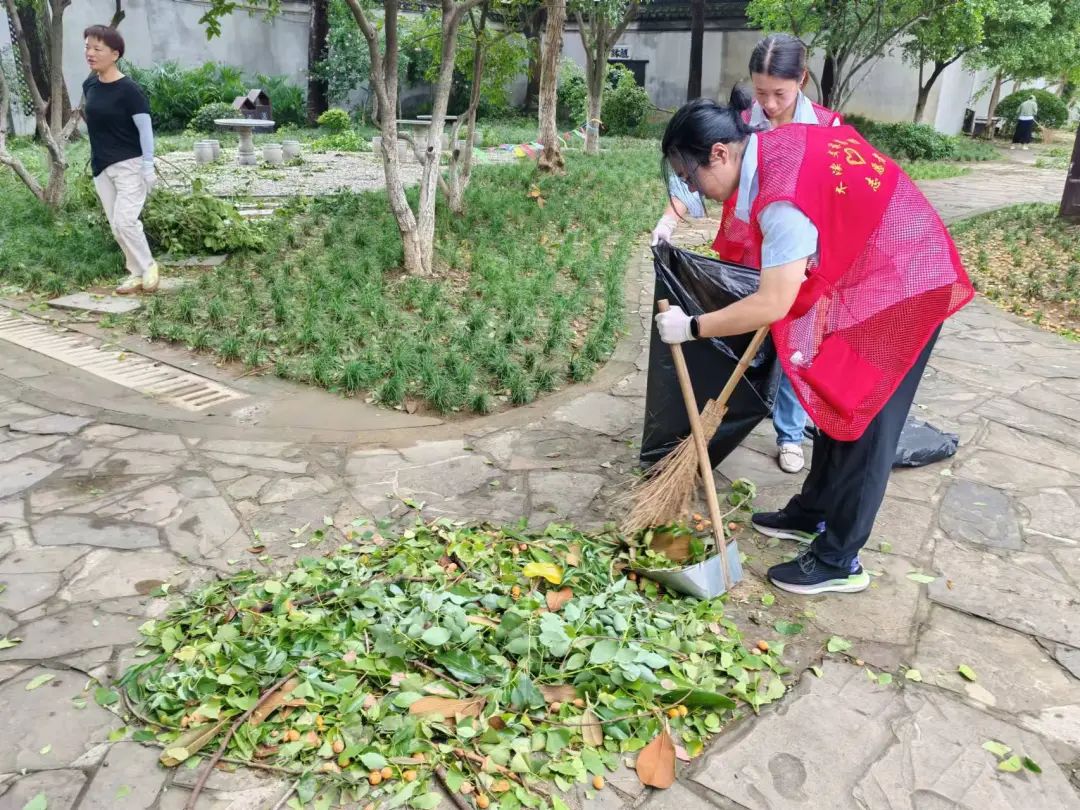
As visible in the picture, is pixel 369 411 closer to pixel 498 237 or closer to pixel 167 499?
pixel 167 499

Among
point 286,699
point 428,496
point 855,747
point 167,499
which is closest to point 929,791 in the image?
point 855,747

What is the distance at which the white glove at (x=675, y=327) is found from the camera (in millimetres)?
2668

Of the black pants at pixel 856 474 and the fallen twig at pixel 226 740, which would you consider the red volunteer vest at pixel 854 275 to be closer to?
the black pants at pixel 856 474

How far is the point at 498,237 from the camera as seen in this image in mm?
7488

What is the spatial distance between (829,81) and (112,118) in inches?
652

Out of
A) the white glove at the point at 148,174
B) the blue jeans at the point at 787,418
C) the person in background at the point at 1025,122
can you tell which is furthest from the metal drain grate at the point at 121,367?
the person in background at the point at 1025,122


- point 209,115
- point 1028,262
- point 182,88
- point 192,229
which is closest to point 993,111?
point 1028,262

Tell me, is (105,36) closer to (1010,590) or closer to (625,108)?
(1010,590)

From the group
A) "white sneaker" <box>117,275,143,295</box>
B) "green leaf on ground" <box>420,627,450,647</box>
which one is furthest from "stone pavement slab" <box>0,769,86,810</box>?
"white sneaker" <box>117,275,143,295</box>

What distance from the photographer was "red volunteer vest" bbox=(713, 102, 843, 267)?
3152 millimetres

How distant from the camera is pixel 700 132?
2316 mm

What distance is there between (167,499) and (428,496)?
42.1 inches

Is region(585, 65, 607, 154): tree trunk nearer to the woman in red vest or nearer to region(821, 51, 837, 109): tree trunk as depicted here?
region(821, 51, 837, 109): tree trunk

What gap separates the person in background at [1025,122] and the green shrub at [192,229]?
890 inches
